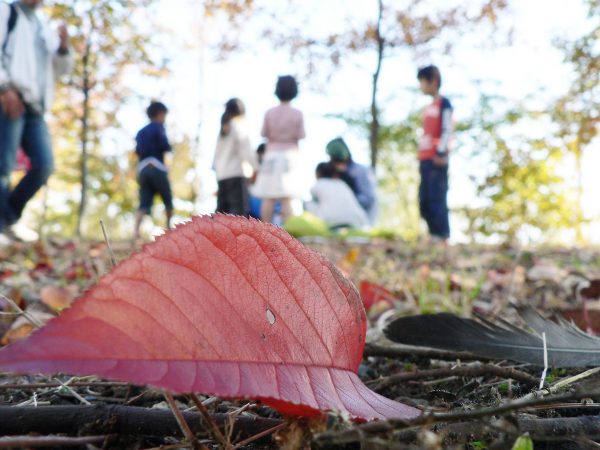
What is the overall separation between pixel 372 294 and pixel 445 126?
15.6 ft

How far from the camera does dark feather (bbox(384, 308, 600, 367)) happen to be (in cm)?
83

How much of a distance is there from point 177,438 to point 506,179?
1335 centimetres

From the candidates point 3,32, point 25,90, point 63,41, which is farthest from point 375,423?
point 63,41

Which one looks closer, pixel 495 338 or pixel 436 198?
pixel 495 338

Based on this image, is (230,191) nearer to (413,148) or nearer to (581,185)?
(413,148)

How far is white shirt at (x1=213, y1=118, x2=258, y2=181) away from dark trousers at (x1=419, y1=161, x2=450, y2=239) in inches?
79.1

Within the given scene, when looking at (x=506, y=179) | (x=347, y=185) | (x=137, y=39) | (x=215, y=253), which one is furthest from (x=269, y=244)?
(x=506, y=179)

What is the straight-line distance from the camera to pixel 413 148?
15.5m

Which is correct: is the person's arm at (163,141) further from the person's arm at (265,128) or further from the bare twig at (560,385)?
the bare twig at (560,385)

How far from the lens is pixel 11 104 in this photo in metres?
4.08

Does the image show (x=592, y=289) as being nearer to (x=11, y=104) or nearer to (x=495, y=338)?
(x=495, y=338)

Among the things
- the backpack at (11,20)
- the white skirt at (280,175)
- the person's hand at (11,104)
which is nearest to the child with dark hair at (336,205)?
the white skirt at (280,175)

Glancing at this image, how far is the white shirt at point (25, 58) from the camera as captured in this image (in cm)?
418

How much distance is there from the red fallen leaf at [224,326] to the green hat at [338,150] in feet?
27.0
